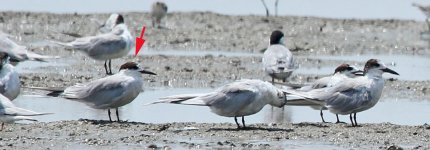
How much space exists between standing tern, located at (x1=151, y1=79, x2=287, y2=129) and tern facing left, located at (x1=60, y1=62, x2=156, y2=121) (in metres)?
0.74

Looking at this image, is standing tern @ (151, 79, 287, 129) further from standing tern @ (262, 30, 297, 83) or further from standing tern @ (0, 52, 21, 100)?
standing tern @ (262, 30, 297, 83)

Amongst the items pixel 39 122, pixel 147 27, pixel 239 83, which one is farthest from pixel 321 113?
pixel 147 27

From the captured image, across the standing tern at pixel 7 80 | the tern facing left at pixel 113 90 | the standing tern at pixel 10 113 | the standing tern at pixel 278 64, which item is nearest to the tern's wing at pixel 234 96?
the tern facing left at pixel 113 90

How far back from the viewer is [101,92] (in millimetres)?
11688

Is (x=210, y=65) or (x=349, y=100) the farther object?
(x=210, y=65)

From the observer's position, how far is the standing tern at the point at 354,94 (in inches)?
467

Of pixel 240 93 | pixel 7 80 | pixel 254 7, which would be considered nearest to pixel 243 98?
pixel 240 93

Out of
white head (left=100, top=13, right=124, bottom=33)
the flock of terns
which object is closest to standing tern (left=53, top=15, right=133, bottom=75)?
white head (left=100, top=13, right=124, bottom=33)

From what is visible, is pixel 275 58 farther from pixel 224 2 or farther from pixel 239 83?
pixel 224 2

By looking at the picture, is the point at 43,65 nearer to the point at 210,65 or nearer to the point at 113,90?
the point at 210,65

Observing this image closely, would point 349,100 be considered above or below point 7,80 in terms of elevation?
below

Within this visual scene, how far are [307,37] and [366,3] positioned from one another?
17.4ft

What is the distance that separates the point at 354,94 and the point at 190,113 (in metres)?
1.87

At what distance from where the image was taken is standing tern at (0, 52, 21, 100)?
39.5ft
